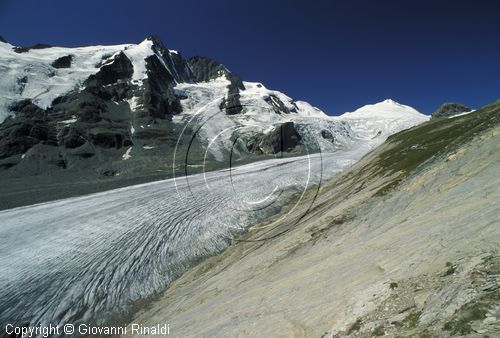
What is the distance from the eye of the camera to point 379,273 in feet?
44.4

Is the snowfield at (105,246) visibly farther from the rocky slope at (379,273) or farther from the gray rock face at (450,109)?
the gray rock face at (450,109)

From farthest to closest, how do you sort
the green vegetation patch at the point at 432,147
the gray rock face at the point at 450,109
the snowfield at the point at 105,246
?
the gray rock face at the point at 450,109 < the green vegetation patch at the point at 432,147 < the snowfield at the point at 105,246

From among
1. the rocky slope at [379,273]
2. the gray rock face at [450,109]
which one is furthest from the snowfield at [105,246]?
the gray rock face at [450,109]

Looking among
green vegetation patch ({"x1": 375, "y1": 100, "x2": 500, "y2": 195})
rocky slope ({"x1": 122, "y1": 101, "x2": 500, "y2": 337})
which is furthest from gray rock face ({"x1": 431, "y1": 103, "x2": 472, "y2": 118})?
rocky slope ({"x1": 122, "y1": 101, "x2": 500, "y2": 337})

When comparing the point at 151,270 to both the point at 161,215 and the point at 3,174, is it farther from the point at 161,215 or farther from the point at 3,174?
the point at 3,174

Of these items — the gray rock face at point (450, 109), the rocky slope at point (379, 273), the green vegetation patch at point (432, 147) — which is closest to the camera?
the rocky slope at point (379, 273)

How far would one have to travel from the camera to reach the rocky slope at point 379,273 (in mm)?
10000

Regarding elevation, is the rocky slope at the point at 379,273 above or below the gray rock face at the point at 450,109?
below

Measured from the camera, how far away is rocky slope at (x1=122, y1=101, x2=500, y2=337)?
10000mm

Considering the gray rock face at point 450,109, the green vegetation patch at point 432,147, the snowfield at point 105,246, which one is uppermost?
the gray rock face at point 450,109

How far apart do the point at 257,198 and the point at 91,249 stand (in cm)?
2932

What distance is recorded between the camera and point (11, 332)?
20891 millimetres

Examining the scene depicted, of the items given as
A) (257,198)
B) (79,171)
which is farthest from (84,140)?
(257,198)

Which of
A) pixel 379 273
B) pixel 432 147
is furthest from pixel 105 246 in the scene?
pixel 432 147
